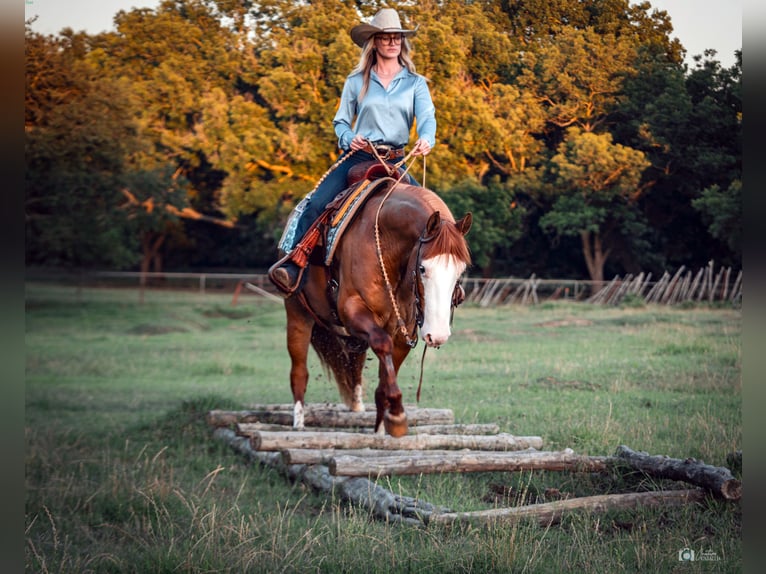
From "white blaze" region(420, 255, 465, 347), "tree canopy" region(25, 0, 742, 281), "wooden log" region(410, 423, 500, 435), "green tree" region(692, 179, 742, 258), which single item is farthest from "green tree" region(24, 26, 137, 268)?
"green tree" region(692, 179, 742, 258)

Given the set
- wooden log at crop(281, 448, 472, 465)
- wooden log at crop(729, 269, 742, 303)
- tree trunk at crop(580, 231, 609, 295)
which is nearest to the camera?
wooden log at crop(281, 448, 472, 465)

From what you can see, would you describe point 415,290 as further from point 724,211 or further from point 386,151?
point 724,211


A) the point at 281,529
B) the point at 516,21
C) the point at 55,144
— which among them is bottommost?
the point at 281,529

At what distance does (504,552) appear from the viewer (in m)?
4.72

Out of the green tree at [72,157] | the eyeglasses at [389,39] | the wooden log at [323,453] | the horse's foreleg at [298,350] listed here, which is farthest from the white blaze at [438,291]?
the green tree at [72,157]

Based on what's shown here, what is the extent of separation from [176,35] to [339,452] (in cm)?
552

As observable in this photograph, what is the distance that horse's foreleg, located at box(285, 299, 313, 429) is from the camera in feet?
24.8

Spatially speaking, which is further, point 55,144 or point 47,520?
point 55,144

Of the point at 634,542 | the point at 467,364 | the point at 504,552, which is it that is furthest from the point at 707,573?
the point at 467,364

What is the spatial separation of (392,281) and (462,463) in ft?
4.34

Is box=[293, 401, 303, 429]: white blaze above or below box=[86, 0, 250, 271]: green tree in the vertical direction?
below

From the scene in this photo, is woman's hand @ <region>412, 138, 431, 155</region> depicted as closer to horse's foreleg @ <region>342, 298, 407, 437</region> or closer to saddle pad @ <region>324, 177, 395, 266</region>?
saddle pad @ <region>324, 177, 395, 266</region>

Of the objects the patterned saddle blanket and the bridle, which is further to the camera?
the patterned saddle blanket

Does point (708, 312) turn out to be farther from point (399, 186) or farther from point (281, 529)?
point (281, 529)
